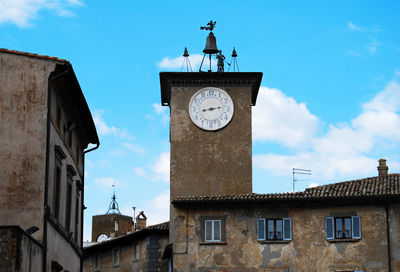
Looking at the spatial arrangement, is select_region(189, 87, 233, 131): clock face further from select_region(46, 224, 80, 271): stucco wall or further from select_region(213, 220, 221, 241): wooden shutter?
select_region(46, 224, 80, 271): stucco wall

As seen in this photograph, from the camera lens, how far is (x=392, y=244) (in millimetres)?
33969

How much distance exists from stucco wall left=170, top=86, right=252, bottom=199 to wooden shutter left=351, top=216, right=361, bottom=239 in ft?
26.1

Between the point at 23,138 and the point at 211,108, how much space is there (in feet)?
67.4

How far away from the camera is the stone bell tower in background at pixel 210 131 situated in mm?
41188

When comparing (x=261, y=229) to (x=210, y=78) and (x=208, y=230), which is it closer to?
(x=208, y=230)

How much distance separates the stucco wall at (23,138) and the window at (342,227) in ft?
53.1

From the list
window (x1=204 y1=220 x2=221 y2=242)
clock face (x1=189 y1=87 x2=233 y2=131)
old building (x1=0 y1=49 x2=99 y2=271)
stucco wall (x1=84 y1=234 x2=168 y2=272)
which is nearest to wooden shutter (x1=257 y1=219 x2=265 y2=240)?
window (x1=204 y1=220 x2=221 y2=242)

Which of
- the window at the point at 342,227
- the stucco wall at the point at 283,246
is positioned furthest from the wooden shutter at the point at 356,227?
the stucco wall at the point at 283,246

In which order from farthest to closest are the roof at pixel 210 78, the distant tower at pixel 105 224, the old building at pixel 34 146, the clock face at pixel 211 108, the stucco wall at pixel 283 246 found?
1. the distant tower at pixel 105 224
2. the roof at pixel 210 78
3. the clock face at pixel 211 108
4. the stucco wall at pixel 283 246
5. the old building at pixel 34 146

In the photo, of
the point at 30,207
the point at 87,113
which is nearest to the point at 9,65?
the point at 30,207

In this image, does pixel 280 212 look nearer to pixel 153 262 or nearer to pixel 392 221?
pixel 392 221

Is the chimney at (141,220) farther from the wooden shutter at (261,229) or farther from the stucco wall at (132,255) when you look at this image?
the wooden shutter at (261,229)

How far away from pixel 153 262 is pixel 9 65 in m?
24.4

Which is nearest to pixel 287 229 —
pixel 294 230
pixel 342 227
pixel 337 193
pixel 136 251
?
pixel 294 230
